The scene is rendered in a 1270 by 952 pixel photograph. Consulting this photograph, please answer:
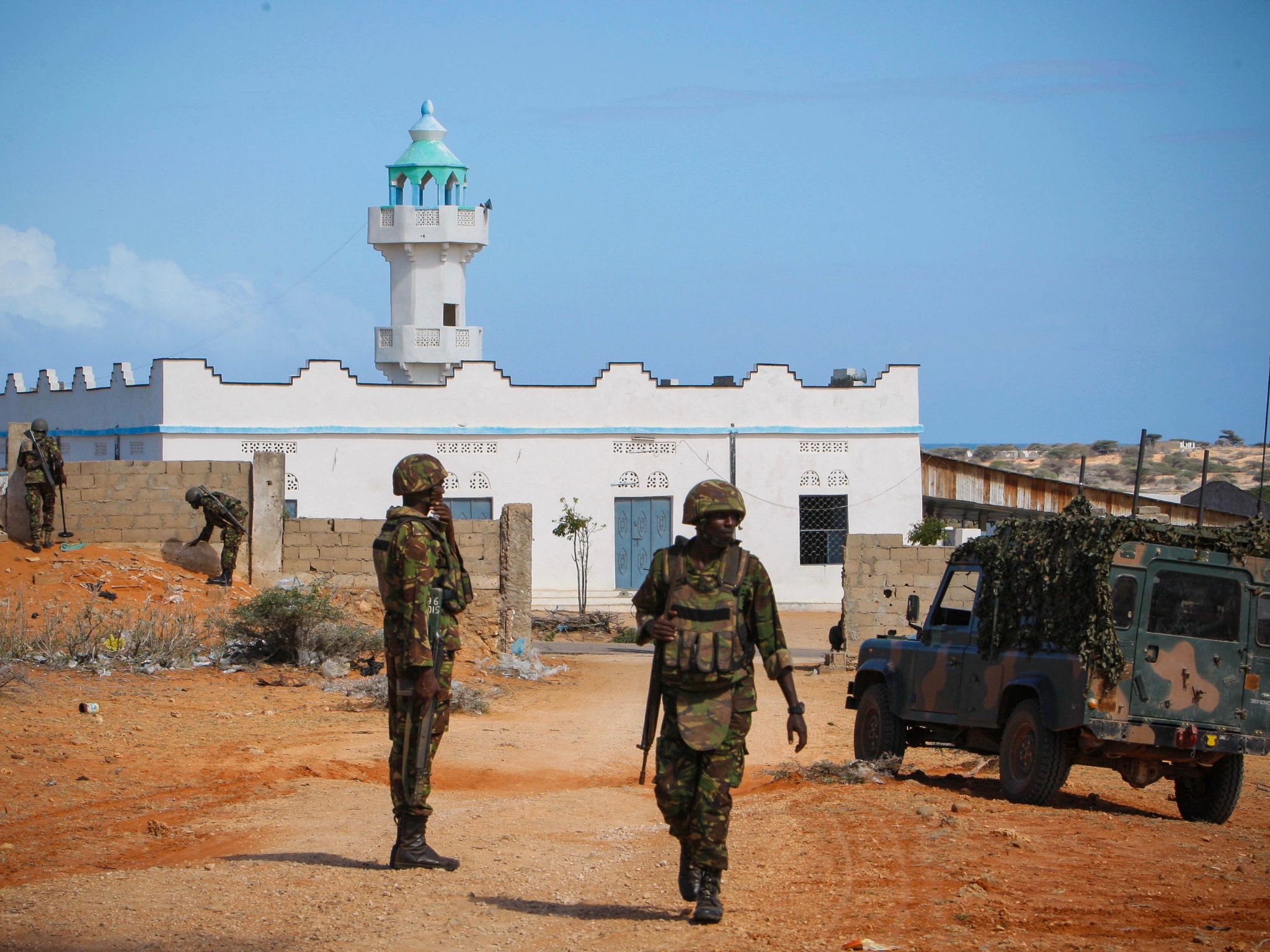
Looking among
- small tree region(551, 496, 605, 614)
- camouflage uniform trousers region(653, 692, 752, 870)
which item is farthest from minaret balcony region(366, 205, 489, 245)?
camouflage uniform trousers region(653, 692, 752, 870)

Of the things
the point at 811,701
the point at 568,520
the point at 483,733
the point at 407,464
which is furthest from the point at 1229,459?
the point at 407,464

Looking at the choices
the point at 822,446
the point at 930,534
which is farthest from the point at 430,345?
the point at 930,534

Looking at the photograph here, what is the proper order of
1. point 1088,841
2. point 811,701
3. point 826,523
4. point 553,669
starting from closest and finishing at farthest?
point 1088,841, point 811,701, point 553,669, point 826,523

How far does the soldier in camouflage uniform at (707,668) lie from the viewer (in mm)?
6152

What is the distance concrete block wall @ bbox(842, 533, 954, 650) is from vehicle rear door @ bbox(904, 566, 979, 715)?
9437mm

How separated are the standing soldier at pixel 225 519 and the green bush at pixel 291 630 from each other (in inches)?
83.4

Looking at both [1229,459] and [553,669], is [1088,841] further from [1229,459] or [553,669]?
[1229,459]

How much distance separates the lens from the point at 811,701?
58.1 feet

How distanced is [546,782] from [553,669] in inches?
324

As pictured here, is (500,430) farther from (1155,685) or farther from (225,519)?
(1155,685)

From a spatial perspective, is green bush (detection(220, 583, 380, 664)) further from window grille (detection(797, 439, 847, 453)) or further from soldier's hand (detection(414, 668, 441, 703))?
window grille (detection(797, 439, 847, 453))

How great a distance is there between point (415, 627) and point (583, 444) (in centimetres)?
2838

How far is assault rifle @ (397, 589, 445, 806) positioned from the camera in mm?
6816

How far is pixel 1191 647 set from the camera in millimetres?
9438
